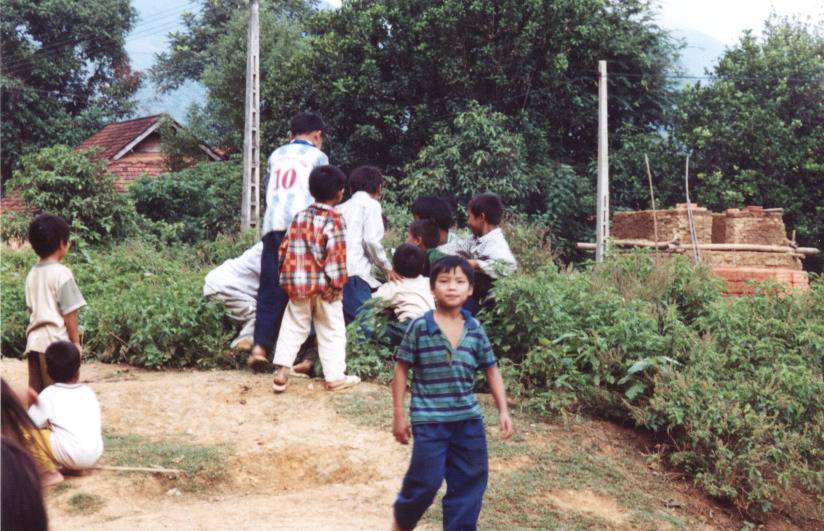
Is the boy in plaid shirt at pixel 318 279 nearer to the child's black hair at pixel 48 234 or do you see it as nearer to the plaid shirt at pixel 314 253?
the plaid shirt at pixel 314 253

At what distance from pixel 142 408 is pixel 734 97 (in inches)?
835

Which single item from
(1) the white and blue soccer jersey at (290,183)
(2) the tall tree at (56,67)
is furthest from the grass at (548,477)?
(2) the tall tree at (56,67)

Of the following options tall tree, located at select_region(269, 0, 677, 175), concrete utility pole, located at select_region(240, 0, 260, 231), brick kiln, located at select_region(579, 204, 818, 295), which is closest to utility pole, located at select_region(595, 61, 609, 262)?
brick kiln, located at select_region(579, 204, 818, 295)

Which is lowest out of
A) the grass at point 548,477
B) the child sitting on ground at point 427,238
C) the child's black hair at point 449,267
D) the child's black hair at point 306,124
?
the grass at point 548,477

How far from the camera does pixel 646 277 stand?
846 centimetres

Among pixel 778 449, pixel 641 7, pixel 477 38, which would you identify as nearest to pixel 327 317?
pixel 778 449

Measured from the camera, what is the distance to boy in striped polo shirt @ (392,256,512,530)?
393cm

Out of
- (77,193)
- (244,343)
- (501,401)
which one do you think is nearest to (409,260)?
(244,343)

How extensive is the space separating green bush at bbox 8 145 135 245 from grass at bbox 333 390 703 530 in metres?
10.5

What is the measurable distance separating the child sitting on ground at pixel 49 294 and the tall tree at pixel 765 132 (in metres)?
20.2

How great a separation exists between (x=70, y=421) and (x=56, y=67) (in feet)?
91.2

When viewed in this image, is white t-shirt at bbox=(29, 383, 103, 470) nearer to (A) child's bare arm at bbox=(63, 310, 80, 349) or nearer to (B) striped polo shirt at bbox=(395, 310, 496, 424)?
(A) child's bare arm at bbox=(63, 310, 80, 349)

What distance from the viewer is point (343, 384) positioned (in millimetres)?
6688

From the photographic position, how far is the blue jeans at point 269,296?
688cm
